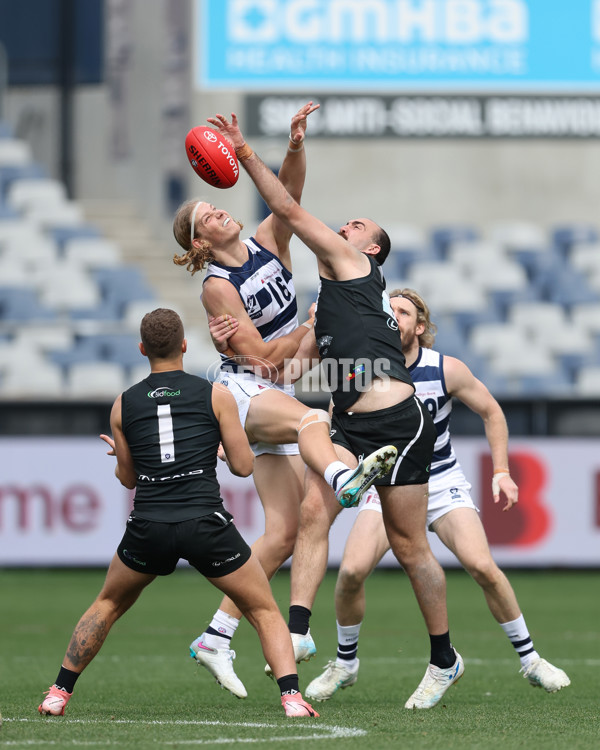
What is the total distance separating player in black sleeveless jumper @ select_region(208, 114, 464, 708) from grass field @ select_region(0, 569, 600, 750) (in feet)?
2.63

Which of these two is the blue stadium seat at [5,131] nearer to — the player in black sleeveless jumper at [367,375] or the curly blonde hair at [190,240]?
the curly blonde hair at [190,240]

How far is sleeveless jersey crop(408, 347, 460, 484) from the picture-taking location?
7203 millimetres

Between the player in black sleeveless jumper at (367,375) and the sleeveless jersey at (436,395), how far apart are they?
0.76 metres

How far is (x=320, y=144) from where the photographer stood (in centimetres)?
2145

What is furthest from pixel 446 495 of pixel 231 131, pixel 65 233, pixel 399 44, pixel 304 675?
pixel 399 44

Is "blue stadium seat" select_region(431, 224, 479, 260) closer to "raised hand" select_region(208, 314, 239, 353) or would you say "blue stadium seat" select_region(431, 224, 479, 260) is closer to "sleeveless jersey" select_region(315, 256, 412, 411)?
"raised hand" select_region(208, 314, 239, 353)

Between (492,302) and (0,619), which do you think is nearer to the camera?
(0,619)

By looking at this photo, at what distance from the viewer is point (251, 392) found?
6910 mm

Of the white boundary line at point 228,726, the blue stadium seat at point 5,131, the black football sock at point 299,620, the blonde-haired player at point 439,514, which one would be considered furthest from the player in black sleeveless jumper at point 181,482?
the blue stadium seat at point 5,131

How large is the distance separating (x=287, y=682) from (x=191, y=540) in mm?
747

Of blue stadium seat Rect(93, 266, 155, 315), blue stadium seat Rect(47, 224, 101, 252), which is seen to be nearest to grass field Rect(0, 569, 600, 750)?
blue stadium seat Rect(93, 266, 155, 315)

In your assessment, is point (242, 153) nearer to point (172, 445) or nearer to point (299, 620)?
point (172, 445)

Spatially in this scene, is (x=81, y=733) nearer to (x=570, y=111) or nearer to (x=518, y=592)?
(x=518, y=592)

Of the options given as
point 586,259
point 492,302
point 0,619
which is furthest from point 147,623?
point 586,259
